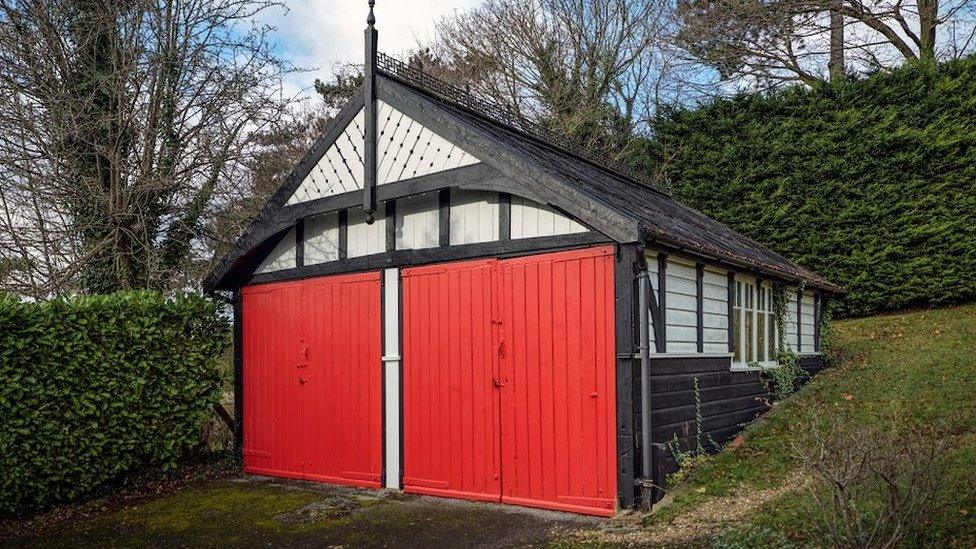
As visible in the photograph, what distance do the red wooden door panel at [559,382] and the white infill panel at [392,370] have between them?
154 centimetres

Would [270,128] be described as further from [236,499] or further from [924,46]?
[924,46]

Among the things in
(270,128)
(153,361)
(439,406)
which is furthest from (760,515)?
(270,128)

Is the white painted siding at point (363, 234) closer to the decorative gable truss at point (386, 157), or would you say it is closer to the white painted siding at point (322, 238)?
the white painted siding at point (322, 238)

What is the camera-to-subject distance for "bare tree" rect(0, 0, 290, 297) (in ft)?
32.3

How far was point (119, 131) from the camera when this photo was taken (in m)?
10.2

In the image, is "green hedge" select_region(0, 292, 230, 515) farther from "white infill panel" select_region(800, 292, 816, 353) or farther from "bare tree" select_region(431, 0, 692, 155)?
"bare tree" select_region(431, 0, 692, 155)

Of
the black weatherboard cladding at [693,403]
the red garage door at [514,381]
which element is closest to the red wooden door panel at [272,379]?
the red garage door at [514,381]

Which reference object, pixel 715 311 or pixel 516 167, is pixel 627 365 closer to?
pixel 516 167

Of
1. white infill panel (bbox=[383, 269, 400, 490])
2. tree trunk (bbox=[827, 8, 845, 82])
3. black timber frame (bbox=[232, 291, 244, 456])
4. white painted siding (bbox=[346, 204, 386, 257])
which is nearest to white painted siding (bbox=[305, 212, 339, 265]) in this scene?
white painted siding (bbox=[346, 204, 386, 257])

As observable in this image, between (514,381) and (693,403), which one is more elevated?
(514,381)

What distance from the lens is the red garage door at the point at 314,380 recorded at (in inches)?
366

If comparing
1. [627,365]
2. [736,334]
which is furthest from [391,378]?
[736,334]

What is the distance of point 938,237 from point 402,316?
11.6 metres

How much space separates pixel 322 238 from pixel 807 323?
8.33 metres
